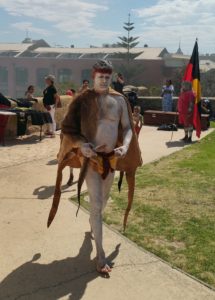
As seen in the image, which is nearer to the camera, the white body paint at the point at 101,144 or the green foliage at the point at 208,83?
the white body paint at the point at 101,144

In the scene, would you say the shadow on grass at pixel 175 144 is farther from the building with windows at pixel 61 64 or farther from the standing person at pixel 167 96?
the building with windows at pixel 61 64

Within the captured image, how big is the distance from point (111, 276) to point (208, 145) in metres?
8.28

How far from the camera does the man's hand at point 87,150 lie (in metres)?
3.85

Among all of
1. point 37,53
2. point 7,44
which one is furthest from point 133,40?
point 7,44

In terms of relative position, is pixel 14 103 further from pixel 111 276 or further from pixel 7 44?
pixel 7 44

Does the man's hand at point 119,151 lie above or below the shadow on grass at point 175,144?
above

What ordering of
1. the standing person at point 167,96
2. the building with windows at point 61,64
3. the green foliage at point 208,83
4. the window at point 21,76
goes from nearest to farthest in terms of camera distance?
1. the standing person at point 167,96
2. the green foliage at point 208,83
3. the building with windows at point 61,64
4. the window at point 21,76

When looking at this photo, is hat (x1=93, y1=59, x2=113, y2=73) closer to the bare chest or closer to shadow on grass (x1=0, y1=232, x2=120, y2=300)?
the bare chest

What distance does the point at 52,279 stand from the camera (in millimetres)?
3928

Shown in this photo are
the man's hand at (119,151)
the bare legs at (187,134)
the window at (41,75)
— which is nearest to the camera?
the man's hand at (119,151)

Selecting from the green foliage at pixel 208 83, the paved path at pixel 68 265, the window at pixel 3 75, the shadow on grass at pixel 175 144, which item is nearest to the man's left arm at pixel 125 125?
the paved path at pixel 68 265

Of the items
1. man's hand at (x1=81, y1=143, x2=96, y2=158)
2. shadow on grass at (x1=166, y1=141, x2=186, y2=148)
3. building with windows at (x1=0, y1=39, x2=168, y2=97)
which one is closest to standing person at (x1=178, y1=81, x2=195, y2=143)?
shadow on grass at (x1=166, y1=141, x2=186, y2=148)

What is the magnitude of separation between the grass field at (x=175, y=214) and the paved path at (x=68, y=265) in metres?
0.24

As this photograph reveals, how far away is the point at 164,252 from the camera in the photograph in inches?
179
